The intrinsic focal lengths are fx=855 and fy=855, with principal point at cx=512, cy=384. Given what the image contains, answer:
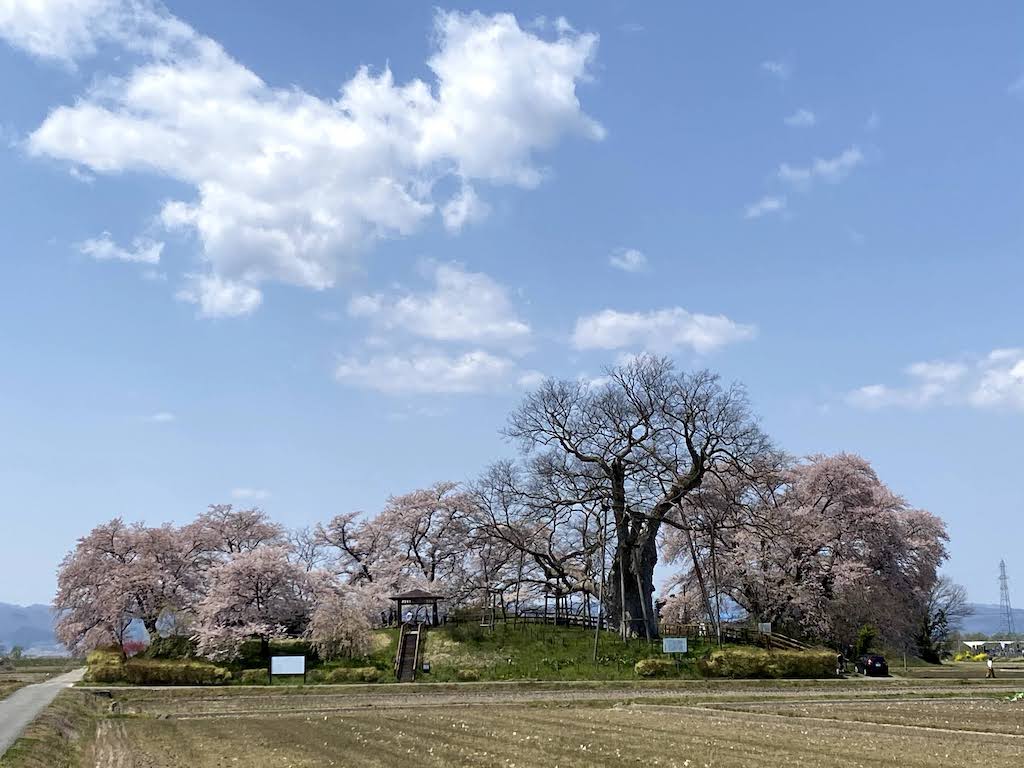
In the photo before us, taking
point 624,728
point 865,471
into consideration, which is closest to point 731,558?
point 865,471

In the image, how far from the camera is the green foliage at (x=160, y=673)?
42.6 meters

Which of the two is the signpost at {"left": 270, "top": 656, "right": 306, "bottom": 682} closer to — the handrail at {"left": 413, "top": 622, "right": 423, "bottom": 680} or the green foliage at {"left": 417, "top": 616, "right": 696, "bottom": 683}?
the handrail at {"left": 413, "top": 622, "right": 423, "bottom": 680}

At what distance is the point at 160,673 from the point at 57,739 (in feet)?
72.3

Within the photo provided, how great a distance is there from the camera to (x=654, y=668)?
42.4 metres

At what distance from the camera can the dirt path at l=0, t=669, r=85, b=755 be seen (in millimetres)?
23516

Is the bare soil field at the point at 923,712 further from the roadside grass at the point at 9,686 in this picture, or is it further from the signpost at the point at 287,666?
the roadside grass at the point at 9,686

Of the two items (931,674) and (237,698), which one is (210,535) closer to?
(237,698)

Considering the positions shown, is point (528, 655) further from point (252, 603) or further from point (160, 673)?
point (160, 673)

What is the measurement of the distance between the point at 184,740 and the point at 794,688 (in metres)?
25.5

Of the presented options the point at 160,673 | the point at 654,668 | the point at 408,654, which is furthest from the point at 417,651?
the point at 160,673

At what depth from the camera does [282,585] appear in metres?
51.6

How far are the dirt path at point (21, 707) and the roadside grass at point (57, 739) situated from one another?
1.01 feet

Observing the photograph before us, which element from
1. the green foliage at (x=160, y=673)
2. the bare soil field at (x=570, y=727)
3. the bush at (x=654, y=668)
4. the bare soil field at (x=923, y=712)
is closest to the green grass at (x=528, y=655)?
the bush at (x=654, y=668)

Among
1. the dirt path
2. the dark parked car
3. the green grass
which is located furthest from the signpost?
the dark parked car
